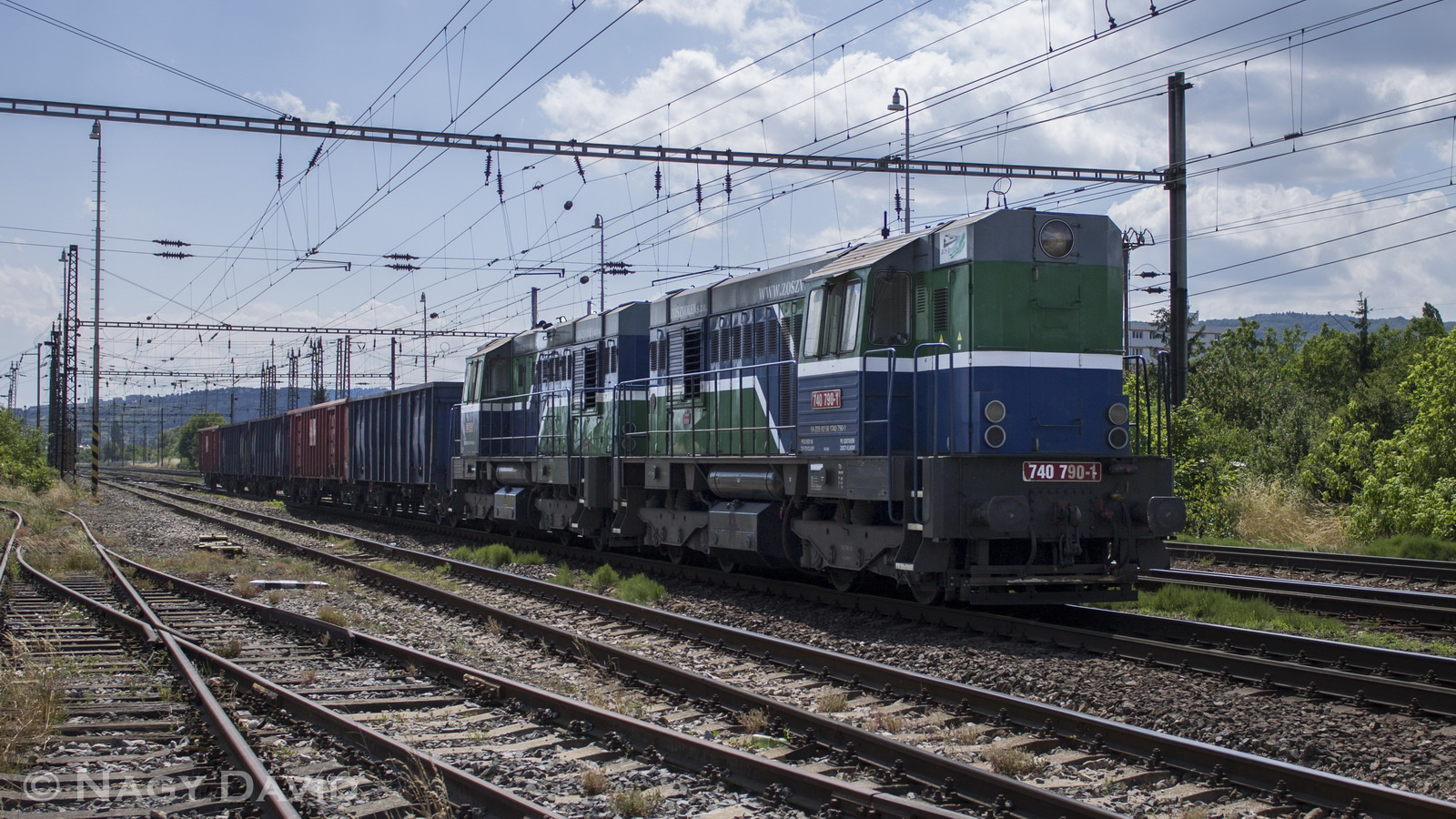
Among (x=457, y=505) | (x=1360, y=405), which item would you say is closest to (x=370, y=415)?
(x=457, y=505)

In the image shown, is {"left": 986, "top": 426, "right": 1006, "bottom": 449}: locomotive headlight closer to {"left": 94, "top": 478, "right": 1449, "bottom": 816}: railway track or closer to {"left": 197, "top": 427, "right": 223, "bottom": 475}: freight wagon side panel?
{"left": 94, "top": 478, "right": 1449, "bottom": 816}: railway track

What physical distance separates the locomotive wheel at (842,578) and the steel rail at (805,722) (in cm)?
218

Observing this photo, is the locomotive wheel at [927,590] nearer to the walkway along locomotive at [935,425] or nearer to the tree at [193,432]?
the walkway along locomotive at [935,425]

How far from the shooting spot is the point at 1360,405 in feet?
80.7

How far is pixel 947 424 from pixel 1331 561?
722cm

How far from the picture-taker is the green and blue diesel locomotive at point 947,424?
9.88 m

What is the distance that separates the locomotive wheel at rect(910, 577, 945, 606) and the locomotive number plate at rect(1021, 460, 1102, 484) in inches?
51.1

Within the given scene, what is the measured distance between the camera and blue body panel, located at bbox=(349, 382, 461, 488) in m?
24.0

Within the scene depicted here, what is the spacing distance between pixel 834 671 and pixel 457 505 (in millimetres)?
15495

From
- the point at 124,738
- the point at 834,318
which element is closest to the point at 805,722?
the point at 124,738

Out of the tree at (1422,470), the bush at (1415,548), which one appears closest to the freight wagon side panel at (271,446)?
the tree at (1422,470)

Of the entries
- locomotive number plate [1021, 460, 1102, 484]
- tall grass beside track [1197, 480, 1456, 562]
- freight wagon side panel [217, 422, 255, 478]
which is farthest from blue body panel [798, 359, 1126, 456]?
freight wagon side panel [217, 422, 255, 478]

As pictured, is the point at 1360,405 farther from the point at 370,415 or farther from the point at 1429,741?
the point at 370,415

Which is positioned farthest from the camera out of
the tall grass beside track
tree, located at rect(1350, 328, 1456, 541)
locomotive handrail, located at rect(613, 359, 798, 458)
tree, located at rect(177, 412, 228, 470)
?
tree, located at rect(177, 412, 228, 470)
